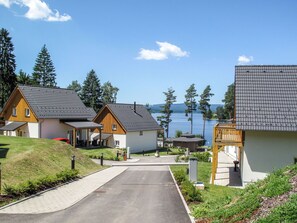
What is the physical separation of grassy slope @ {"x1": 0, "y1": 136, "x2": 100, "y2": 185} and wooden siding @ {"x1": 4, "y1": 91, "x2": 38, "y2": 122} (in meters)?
15.4

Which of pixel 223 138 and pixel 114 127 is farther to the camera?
pixel 114 127

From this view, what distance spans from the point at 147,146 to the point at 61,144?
2657 centimetres

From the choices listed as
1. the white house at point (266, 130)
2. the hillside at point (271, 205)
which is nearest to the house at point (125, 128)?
the white house at point (266, 130)

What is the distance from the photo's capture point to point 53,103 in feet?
137

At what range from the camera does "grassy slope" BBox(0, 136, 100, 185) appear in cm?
1700

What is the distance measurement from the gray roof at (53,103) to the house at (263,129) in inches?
968

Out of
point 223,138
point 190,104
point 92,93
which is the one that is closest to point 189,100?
point 190,104

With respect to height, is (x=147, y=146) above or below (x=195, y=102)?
below

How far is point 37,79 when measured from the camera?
7588cm

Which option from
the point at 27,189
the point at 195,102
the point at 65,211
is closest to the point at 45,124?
the point at 27,189

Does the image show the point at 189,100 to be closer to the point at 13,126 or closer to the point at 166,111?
the point at 166,111

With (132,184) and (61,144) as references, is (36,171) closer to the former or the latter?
(132,184)

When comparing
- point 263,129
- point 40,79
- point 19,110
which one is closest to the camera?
point 263,129

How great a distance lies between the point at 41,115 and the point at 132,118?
15.3 metres
